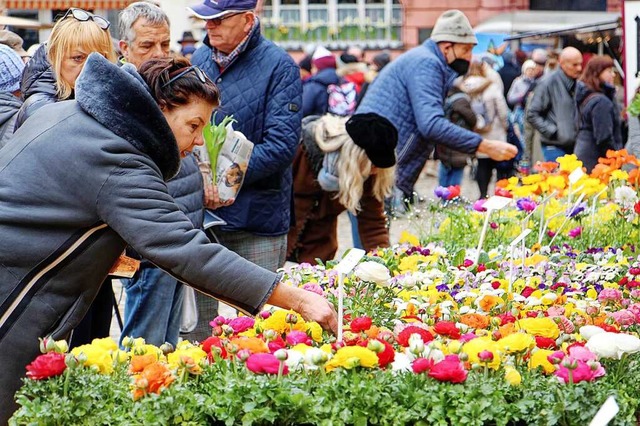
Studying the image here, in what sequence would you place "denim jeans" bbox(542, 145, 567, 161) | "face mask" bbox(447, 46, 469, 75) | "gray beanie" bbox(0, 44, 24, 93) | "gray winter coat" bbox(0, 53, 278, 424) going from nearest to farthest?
"gray winter coat" bbox(0, 53, 278, 424)
"gray beanie" bbox(0, 44, 24, 93)
"face mask" bbox(447, 46, 469, 75)
"denim jeans" bbox(542, 145, 567, 161)

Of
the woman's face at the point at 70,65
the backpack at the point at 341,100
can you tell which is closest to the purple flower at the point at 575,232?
the woman's face at the point at 70,65

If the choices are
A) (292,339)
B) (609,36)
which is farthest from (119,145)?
(609,36)

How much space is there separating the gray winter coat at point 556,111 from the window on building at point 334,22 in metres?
19.1

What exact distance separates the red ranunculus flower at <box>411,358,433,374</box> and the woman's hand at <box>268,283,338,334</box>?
46cm

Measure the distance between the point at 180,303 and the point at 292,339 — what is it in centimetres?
189

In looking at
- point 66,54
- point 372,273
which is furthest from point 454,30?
point 372,273

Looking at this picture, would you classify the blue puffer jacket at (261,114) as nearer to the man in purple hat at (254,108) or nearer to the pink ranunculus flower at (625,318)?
the man in purple hat at (254,108)

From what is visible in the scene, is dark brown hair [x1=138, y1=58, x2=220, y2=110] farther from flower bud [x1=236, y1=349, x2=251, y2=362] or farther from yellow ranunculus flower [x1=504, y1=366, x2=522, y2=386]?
yellow ranunculus flower [x1=504, y1=366, x2=522, y2=386]

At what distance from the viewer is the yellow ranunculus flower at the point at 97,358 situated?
2802 mm

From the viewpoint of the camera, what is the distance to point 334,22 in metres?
31.0

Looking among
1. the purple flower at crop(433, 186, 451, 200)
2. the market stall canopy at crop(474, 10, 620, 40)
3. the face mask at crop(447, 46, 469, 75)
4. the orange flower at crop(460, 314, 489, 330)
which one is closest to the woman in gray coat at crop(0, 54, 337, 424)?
the orange flower at crop(460, 314, 489, 330)

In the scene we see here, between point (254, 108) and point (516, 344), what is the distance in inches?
96.5

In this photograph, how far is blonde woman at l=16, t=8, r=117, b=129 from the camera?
13.6 ft

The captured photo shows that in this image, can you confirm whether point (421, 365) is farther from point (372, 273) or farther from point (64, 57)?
Result: point (64, 57)
